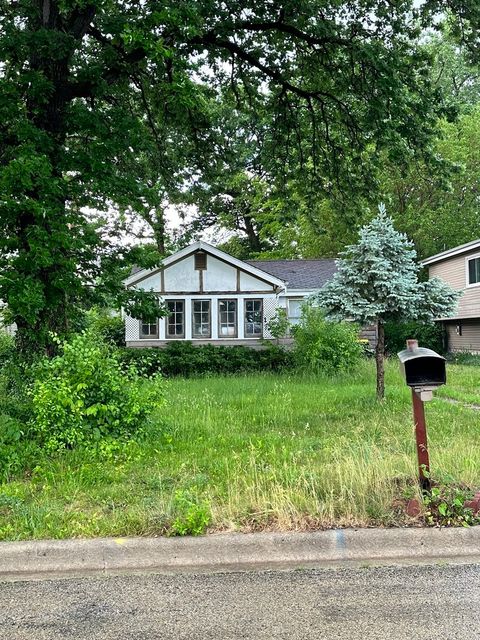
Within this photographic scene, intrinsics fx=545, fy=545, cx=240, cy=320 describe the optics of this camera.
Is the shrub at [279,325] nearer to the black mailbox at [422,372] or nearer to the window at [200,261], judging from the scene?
the window at [200,261]

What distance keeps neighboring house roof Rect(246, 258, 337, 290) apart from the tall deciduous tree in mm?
10622

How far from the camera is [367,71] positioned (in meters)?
10.6

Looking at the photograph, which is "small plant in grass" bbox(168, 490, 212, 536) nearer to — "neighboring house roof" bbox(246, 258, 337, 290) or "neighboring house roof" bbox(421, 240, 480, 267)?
"neighboring house roof" bbox(421, 240, 480, 267)

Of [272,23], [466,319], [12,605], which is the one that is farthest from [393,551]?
[466,319]

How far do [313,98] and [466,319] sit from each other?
47.2ft

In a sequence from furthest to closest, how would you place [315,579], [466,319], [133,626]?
[466,319], [315,579], [133,626]

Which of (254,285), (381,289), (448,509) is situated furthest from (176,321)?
(448,509)

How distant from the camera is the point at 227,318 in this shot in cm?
2095

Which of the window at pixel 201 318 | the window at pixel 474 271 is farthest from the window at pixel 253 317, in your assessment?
the window at pixel 474 271

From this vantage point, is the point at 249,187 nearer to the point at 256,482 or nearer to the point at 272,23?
the point at 272,23

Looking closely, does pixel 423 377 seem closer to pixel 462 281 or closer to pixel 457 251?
pixel 457 251

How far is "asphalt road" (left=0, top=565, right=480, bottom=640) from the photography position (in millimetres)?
2658

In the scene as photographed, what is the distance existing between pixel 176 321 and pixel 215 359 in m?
4.07

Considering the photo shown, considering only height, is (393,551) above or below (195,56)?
below
